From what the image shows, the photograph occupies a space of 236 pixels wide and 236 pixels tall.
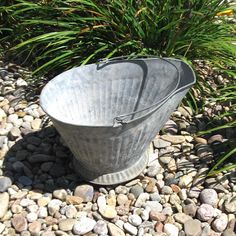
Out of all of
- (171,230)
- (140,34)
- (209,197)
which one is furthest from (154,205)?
(140,34)

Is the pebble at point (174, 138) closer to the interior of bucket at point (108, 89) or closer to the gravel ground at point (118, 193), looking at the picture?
the gravel ground at point (118, 193)

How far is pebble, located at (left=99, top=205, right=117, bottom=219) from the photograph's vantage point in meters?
2.62

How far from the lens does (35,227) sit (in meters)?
2.58

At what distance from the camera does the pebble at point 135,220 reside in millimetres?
2592

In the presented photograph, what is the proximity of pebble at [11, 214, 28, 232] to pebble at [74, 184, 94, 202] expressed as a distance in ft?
0.97

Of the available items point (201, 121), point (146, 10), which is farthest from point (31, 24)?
point (201, 121)

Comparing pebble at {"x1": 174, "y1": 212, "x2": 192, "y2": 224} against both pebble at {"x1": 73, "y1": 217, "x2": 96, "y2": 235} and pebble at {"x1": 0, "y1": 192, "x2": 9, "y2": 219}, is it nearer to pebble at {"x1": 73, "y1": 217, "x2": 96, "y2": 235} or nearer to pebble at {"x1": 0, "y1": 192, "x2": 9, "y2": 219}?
pebble at {"x1": 73, "y1": 217, "x2": 96, "y2": 235}

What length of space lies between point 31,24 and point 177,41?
1.02 m

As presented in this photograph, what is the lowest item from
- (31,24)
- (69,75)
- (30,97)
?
(30,97)

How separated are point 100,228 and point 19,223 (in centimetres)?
39

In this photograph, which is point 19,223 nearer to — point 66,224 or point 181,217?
point 66,224

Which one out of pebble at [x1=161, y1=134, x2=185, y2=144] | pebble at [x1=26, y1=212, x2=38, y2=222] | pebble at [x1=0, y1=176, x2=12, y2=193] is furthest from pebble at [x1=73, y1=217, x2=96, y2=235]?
pebble at [x1=161, y1=134, x2=185, y2=144]

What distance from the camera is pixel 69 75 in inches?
109

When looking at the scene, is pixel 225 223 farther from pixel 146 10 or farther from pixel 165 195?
pixel 146 10
